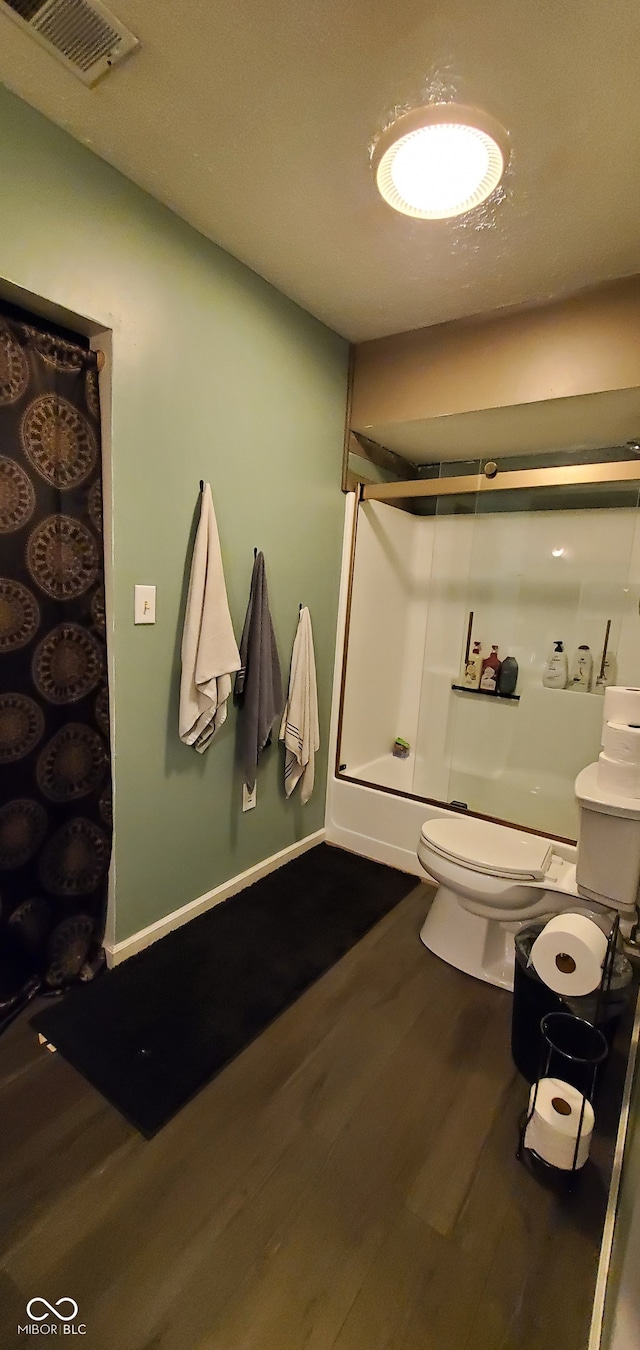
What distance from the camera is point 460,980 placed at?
6.23 ft

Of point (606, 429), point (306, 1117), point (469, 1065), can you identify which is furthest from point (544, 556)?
point (306, 1117)

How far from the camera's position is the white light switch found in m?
1.74

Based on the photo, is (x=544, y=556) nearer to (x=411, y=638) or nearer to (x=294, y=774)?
(x=411, y=638)

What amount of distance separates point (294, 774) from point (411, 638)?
1.25 metres

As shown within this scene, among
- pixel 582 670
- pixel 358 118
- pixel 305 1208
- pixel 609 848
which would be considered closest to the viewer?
pixel 305 1208

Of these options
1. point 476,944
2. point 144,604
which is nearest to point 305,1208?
point 476,944

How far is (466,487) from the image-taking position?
236 cm

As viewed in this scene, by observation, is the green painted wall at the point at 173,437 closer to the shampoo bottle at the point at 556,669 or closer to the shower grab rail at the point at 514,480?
the shower grab rail at the point at 514,480

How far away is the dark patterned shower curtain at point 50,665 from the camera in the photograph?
56.6 inches

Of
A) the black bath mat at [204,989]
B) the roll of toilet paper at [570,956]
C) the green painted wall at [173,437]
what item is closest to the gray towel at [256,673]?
the green painted wall at [173,437]

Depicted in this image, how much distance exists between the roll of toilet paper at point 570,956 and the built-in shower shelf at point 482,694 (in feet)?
5.27

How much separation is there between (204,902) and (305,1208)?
1.12 meters

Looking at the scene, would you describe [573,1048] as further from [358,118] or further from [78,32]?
[78,32]

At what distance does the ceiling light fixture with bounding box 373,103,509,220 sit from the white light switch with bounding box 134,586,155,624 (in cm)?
128
